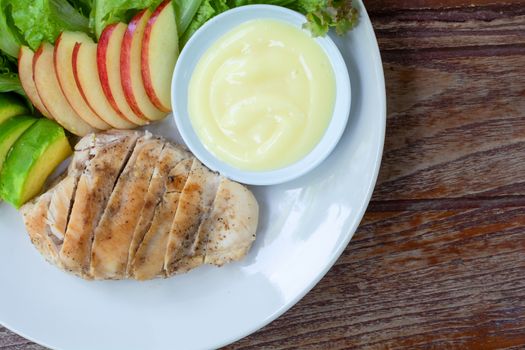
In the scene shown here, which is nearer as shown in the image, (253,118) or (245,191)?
(253,118)

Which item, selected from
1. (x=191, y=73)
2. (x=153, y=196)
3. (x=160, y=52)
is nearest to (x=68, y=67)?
(x=160, y=52)

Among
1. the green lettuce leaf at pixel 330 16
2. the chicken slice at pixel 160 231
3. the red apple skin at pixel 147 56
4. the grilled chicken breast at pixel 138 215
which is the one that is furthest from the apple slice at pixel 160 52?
the green lettuce leaf at pixel 330 16

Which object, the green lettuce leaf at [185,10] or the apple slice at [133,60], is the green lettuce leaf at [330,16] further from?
the apple slice at [133,60]

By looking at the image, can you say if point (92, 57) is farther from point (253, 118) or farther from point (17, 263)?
point (17, 263)

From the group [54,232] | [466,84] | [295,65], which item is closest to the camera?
[295,65]

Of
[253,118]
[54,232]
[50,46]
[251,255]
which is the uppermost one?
[50,46]

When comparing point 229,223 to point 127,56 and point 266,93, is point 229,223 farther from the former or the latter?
point 127,56

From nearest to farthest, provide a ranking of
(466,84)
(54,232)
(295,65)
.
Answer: (295,65) → (54,232) → (466,84)

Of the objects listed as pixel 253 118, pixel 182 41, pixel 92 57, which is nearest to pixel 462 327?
pixel 253 118
